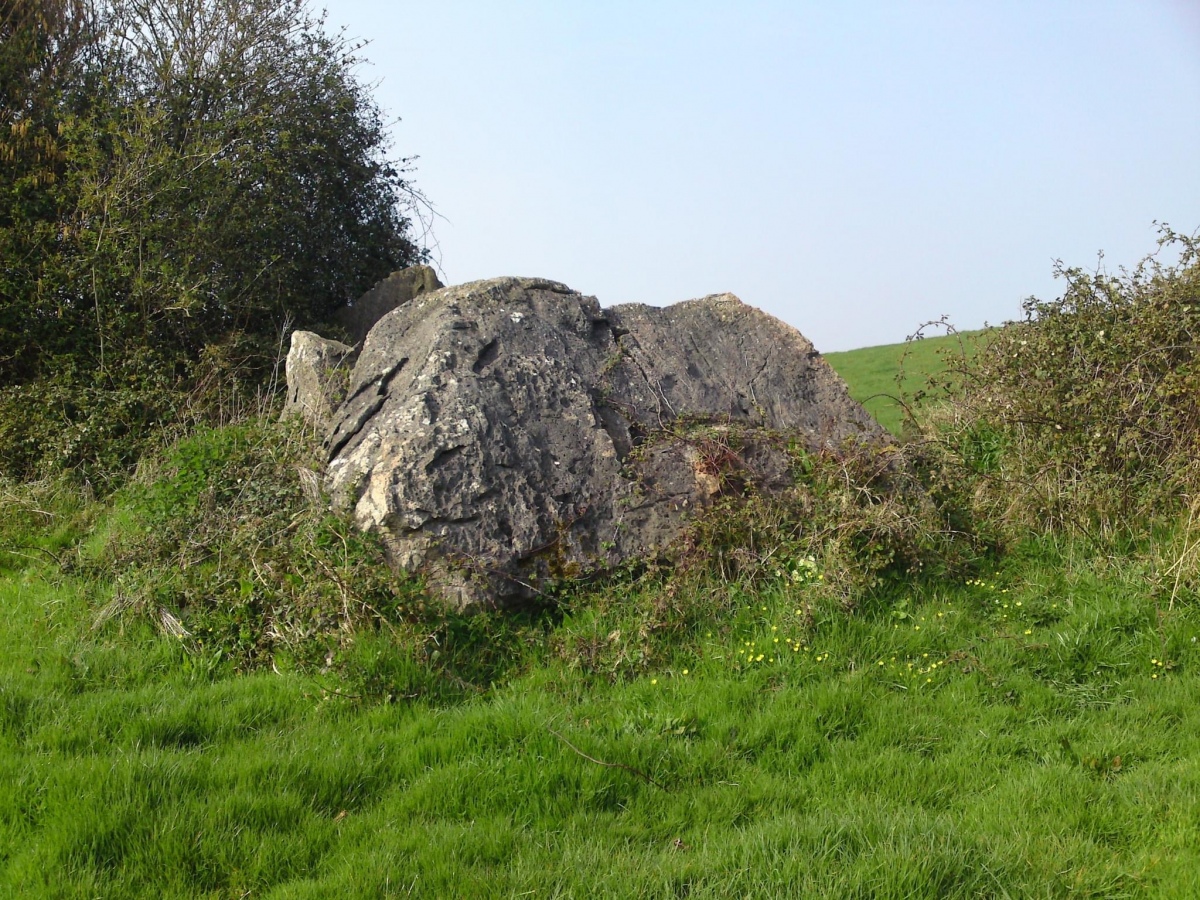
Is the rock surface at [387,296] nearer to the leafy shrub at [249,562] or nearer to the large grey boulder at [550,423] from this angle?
the large grey boulder at [550,423]

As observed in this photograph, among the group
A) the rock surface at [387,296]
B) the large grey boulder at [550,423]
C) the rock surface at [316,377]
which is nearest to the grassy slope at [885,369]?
the large grey boulder at [550,423]

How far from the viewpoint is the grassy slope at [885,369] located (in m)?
15.7

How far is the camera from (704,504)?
7.02 m

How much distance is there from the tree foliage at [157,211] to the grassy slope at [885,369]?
27.8ft

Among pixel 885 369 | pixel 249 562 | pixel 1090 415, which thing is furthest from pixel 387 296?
pixel 885 369

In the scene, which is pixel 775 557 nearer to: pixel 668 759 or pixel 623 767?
pixel 668 759

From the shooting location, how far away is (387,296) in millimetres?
12164

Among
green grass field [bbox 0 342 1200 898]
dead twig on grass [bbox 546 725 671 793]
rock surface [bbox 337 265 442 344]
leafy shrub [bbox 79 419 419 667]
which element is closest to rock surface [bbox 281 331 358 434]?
leafy shrub [bbox 79 419 419 667]

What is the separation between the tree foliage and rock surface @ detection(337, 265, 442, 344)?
1.04m

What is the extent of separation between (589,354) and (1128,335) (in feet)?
14.6

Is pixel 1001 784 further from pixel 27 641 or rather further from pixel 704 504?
pixel 27 641

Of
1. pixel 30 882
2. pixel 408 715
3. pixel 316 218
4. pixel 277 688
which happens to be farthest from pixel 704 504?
pixel 316 218

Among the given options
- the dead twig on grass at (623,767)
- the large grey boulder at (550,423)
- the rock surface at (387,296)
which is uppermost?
the rock surface at (387,296)

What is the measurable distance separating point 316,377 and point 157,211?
510cm
